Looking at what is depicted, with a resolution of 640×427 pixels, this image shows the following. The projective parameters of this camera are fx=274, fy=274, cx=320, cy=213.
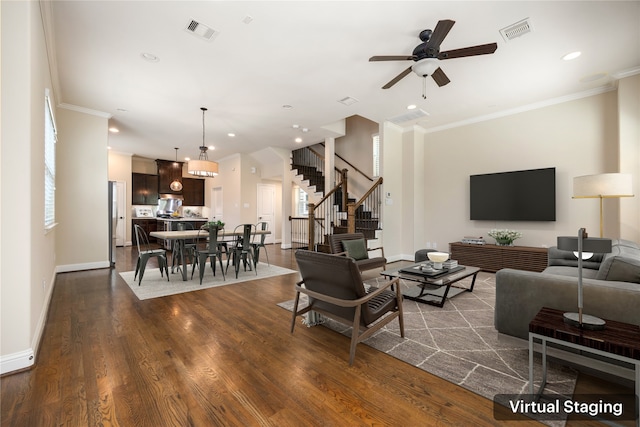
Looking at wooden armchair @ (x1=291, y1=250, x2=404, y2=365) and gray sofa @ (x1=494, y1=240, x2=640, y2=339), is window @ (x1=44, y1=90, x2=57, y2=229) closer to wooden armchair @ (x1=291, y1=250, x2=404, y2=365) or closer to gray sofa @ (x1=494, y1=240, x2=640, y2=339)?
wooden armchair @ (x1=291, y1=250, x2=404, y2=365)

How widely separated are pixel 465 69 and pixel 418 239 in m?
3.88

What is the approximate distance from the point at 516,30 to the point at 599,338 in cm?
327

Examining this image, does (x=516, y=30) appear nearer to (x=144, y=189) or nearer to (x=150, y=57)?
(x=150, y=57)

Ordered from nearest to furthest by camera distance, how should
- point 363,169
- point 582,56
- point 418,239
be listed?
point 582,56 < point 418,239 < point 363,169

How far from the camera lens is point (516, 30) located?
311cm

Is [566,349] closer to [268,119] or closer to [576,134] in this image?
[576,134]

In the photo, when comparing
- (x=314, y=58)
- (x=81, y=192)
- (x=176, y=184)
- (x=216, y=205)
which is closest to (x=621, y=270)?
(x=314, y=58)

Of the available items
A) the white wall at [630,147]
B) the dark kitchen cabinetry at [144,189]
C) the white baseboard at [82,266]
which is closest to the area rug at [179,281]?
the white baseboard at [82,266]

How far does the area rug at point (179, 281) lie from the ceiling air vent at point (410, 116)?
3.93 m

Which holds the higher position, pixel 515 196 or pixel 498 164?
pixel 498 164

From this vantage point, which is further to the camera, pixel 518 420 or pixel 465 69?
pixel 465 69

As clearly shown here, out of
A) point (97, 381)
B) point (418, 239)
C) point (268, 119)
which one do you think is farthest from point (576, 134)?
point (97, 381)

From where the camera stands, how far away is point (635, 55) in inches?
144

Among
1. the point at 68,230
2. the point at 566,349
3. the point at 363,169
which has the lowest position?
the point at 566,349
